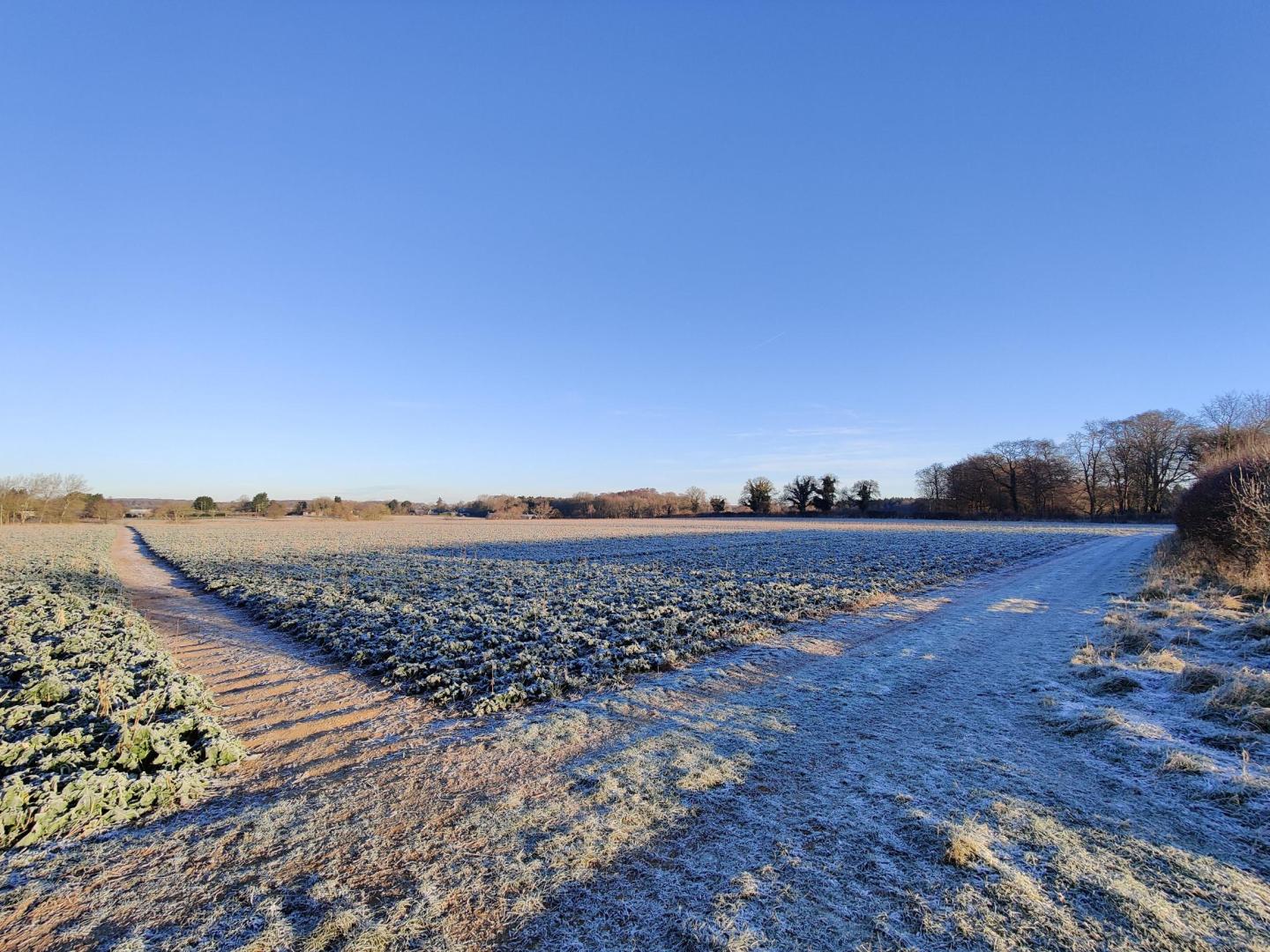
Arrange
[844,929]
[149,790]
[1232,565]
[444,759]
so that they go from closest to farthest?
[844,929]
[149,790]
[444,759]
[1232,565]

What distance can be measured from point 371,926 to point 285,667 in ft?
24.4

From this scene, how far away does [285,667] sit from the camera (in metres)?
9.16

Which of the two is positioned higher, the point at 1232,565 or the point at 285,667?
the point at 1232,565

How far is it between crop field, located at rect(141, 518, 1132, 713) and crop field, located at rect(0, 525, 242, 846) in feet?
8.50

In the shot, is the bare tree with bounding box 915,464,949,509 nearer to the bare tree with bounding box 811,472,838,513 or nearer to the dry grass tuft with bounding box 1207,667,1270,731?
the bare tree with bounding box 811,472,838,513

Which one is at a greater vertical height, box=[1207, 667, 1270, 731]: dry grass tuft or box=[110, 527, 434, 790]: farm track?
box=[1207, 667, 1270, 731]: dry grass tuft

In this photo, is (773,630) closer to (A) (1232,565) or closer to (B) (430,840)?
(B) (430,840)

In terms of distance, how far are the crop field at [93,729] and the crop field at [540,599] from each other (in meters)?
2.59

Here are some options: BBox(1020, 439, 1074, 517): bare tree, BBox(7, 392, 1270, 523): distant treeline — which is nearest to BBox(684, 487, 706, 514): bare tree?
BBox(7, 392, 1270, 523): distant treeline

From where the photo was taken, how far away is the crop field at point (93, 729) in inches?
172

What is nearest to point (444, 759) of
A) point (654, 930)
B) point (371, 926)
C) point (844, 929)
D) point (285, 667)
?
point (371, 926)

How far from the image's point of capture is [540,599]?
47.5 ft

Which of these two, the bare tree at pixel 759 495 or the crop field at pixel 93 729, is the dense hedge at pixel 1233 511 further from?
the bare tree at pixel 759 495

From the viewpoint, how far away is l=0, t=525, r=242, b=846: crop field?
14.4 ft
